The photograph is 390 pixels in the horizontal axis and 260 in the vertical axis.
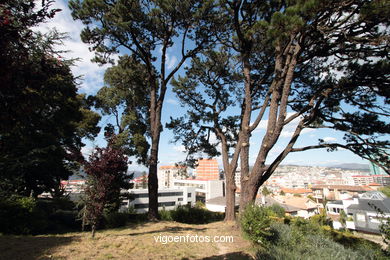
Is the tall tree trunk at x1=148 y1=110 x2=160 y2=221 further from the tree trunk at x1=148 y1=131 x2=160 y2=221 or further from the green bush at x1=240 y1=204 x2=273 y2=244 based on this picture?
the green bush at x1=240 y1=204 x2=273 y2=244

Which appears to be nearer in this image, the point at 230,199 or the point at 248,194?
the point at 248,194

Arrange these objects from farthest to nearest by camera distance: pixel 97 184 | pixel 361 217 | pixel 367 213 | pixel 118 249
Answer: pixel 361 217 → pixel 367 213 → pixel 97 184 → pixel 118 249

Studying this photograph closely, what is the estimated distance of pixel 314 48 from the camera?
7.23m

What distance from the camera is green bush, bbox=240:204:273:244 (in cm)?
563

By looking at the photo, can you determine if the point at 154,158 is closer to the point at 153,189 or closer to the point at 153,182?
the point at 153,182

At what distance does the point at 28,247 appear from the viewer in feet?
15.1

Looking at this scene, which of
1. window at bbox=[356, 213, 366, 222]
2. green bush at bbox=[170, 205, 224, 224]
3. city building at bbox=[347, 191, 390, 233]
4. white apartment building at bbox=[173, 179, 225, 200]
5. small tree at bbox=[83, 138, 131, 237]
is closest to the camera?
small tree at bbox=[83, 138, 131, 237]

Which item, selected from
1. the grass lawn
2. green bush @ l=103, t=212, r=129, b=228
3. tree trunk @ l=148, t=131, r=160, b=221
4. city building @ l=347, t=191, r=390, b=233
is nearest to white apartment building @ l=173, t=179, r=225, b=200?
city building @ l=347, t=191, r=390, b=233

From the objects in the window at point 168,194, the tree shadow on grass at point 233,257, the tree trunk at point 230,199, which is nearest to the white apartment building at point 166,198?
the window at point 168,194

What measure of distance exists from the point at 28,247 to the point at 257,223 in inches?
241

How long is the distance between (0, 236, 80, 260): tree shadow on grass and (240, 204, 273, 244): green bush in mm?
5231

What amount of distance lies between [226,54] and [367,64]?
656 cm

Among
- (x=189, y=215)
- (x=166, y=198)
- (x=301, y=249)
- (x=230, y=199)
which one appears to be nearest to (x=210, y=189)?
(x=166, y=198)

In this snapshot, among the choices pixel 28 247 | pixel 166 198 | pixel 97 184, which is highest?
pixel 97 184
